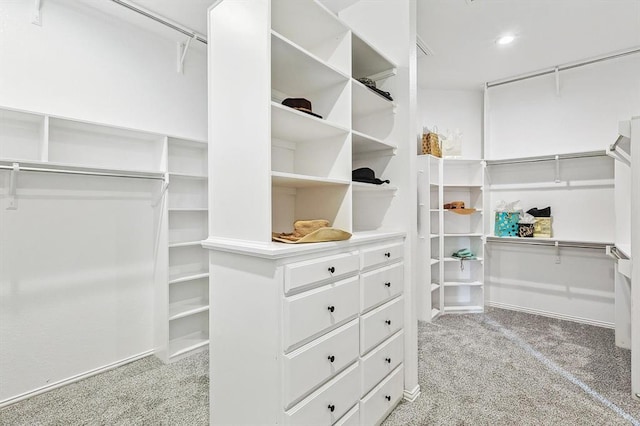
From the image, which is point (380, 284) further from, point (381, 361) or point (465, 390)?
point (465, 390)

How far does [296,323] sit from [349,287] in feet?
1.28

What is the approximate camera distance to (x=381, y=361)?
1819 millimetres

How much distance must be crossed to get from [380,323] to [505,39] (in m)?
2.84

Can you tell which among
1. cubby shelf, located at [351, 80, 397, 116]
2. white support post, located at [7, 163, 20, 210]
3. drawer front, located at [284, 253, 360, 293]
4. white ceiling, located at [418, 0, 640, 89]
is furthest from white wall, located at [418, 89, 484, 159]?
white support post, located at [7, 163, 20, 210]

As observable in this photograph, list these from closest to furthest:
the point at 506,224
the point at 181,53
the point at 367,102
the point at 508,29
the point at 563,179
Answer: the point at 367,102, the point at 508,29, the point at 181,53, the point at 563,179, the point at 506,224

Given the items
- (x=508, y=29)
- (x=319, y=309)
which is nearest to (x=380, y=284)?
(x=319, y=309)

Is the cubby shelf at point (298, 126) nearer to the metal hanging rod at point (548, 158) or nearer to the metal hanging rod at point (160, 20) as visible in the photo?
the metal hanging rod at point (160, 20)

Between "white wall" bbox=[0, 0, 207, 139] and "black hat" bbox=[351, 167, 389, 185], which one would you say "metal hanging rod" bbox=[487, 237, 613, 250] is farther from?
"white wall" bbox=[0, 0, 207, 139]

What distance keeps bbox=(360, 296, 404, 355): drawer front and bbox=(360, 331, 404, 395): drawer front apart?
0.15 feet

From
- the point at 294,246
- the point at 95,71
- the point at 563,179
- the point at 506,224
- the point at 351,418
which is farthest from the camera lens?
the point at 506,224

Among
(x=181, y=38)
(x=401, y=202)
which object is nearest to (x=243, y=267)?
(x=401, y=202)

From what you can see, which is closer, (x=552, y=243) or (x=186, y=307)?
(x=186, y=307)

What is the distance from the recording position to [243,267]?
1.38 meters

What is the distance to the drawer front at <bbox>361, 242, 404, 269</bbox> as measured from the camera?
1.71 metres
